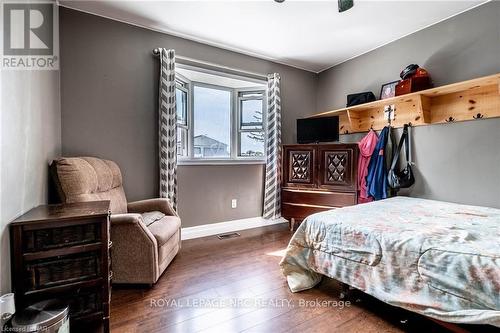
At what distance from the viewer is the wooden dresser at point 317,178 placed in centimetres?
310

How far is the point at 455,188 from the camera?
2.49m

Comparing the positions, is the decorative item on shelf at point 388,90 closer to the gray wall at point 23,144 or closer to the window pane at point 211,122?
the window pane at point 211,122

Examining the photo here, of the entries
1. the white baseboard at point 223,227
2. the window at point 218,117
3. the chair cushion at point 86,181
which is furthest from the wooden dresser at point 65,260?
the window at point 218,117

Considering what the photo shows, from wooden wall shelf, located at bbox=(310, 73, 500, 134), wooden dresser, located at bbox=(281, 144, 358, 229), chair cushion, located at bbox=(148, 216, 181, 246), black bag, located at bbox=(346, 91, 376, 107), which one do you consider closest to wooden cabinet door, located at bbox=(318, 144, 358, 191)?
wooden dresser, located at bbox=(281, 144, 358, 229)

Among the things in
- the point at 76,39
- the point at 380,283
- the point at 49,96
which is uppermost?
the point at 76,39

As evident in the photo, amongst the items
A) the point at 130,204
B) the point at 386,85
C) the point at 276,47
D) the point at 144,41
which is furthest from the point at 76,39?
the point at 386,85

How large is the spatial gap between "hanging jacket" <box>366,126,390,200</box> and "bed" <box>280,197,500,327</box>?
75cm

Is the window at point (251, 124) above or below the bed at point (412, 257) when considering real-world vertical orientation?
above

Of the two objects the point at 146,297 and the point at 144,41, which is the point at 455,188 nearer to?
the point at 146,297

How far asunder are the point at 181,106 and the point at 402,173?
116 inches

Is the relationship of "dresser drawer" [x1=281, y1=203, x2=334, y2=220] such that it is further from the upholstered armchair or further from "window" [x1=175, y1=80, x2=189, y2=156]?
the upholstered armchair

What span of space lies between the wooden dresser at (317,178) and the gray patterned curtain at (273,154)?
0.11 metres

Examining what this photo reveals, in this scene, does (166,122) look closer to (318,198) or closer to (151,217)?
(151,217)

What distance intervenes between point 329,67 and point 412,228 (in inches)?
126
